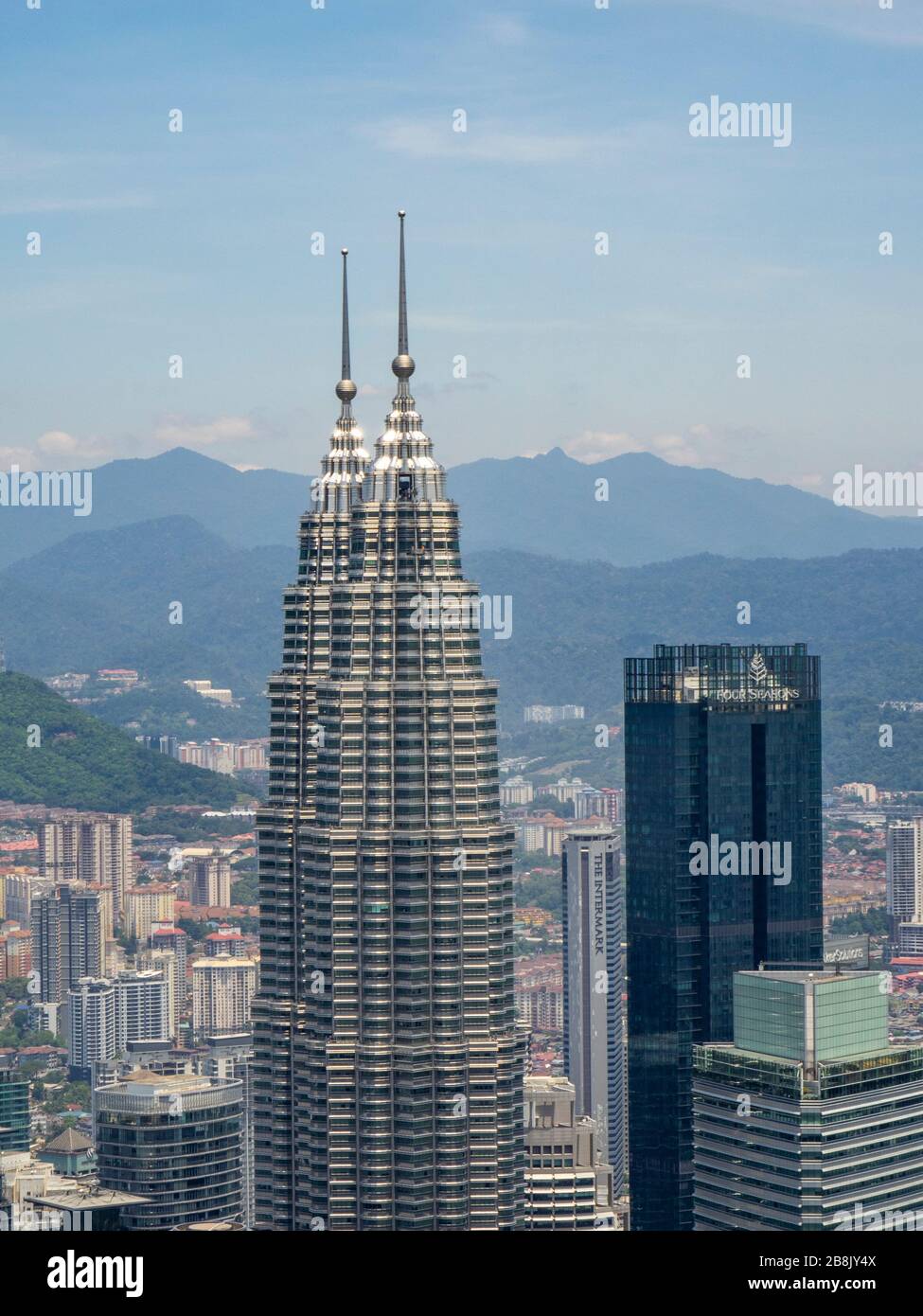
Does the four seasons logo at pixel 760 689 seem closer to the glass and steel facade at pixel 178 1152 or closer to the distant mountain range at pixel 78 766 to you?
the glass and steel facade at pixel 178 1152

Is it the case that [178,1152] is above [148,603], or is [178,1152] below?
below

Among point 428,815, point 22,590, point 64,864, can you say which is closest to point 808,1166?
point 428,815

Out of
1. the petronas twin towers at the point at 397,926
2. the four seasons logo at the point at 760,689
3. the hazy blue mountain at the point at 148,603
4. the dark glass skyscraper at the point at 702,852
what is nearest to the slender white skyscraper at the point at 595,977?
the dark glass skyscraper at the point at 702,852

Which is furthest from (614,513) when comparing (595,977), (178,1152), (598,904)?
(178,1152)

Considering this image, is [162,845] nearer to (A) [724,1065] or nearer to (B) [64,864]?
(B) [64,864]

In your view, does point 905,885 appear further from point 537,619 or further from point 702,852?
point 702,852

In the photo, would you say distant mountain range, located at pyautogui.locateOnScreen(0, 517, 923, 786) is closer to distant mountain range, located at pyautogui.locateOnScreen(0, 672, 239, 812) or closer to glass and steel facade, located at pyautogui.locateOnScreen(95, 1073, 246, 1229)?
distant mountain range, located at pyautogui.locateOnScreen(0, 672, 239, 812)

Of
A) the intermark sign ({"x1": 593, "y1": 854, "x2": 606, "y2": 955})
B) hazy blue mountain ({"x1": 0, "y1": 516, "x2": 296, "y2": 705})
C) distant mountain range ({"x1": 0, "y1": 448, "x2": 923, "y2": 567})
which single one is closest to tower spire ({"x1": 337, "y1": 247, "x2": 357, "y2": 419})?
the intermark sign ({"x1": 593, "y1": 854, "x2": 606, "y2": 955})
